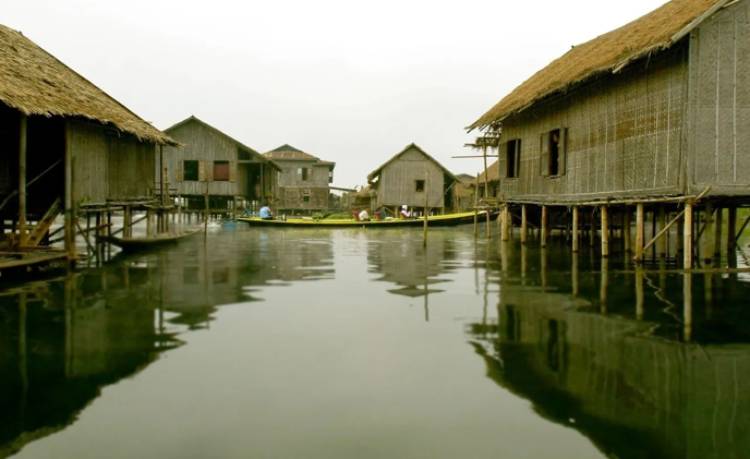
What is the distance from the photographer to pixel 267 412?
484 centimetres

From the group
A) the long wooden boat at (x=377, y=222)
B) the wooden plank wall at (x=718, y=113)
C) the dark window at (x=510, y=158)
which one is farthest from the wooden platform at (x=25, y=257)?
the long wooden boat at (x=377, y=222)

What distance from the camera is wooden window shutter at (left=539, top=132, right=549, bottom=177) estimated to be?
739 inches

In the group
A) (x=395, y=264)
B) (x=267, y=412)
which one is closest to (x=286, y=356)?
(x=267, y=412)

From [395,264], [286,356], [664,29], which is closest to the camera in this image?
[286,356]

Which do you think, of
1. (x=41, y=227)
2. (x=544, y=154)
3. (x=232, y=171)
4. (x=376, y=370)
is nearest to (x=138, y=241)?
(x=41, y=227)

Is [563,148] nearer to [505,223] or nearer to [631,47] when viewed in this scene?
[631,47]

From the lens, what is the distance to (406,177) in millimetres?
42125

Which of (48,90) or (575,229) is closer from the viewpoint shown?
(48,90)

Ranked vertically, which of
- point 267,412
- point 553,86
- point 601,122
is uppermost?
point 553,86

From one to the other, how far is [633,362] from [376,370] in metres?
2.51

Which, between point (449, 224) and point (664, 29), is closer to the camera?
point (664, 29)

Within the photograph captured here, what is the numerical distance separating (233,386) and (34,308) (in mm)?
4958

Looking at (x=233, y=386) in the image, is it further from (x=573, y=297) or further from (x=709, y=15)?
(x=709, y=15)

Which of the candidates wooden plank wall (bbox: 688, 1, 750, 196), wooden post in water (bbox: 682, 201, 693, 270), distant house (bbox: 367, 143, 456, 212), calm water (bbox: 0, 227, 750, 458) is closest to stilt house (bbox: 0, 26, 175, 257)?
calm water (bbox: 0, 227, 750, 458)
